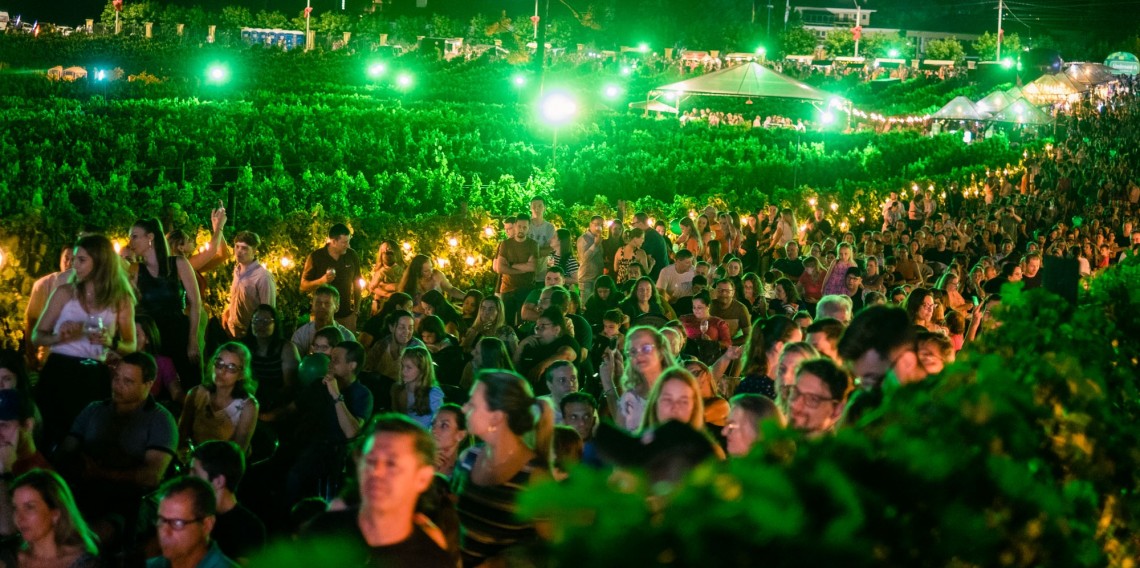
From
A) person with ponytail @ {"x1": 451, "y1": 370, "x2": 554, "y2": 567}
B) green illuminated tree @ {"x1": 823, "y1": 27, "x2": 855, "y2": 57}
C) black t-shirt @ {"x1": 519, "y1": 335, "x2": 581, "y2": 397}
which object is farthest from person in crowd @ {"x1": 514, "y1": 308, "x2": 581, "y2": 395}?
green illuminated tree @ {"x1": 823, "y1": 27, "x2": 855, "y2": 57}

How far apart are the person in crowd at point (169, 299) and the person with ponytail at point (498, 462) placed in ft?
13.0

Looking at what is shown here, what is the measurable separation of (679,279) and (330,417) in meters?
5.62

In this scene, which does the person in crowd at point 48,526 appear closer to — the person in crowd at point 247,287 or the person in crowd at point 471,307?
the person in crowd at point 247,287

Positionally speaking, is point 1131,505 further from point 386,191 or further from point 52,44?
point 52,44

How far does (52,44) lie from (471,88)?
65.4 feet

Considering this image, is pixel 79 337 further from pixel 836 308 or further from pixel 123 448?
pixel 836 308

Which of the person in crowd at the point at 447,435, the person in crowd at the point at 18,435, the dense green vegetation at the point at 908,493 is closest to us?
the dense green vegetation at the point at 908,493

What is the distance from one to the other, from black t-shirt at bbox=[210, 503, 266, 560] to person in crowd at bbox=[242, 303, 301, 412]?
2.54 m

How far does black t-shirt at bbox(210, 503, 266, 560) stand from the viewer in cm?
491

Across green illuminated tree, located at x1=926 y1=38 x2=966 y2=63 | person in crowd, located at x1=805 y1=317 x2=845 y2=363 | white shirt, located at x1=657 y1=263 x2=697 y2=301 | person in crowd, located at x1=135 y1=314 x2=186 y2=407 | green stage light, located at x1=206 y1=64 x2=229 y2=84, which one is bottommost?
person in crowd, located at x1=135 y1=314 x2=186 y2=407

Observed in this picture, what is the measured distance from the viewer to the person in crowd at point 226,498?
4.98 metres

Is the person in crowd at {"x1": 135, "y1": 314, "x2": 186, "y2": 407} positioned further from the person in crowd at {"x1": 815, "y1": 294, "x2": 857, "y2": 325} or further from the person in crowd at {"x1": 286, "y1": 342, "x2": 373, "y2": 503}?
the person in crowd at {"x1": 815, "y1": 294, "x2": 857, "y2": 325}

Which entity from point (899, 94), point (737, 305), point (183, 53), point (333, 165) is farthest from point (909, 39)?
point (737, 305)

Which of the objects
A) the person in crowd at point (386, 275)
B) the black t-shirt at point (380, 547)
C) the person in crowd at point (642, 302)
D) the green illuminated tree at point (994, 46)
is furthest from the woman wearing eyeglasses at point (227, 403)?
the green illuminated tree at point (994, 46)
